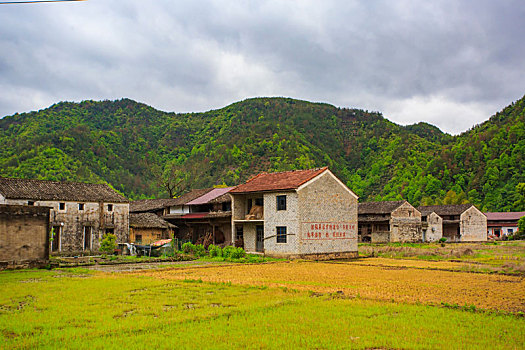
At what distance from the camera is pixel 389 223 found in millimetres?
54500

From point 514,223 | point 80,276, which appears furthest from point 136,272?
point 514,223

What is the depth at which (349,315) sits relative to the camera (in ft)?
35.2

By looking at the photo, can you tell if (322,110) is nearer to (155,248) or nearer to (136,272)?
(155,248)

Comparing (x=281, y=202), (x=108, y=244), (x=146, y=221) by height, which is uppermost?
(x=281, y=202)

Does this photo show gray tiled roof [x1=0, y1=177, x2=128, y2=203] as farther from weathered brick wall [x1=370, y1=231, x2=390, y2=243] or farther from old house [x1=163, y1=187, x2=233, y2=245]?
weathered brick wall [x1=370, y1=231, x2=390, y2=243]

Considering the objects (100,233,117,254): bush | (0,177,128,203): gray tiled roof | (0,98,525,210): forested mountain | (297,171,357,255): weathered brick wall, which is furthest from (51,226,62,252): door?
(0,98,525,210): forested mountain

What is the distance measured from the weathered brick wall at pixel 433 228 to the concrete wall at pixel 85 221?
40126mm

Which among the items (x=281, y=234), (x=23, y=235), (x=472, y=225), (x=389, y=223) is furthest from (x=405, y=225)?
(x=23, y=235)

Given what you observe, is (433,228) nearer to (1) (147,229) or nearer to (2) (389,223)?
(2) (389,223)

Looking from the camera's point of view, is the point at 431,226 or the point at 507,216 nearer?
the point at 431,226

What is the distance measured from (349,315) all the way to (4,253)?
17.6 m

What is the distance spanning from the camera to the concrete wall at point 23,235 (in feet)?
70.2

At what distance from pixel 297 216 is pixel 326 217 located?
286 centimetres

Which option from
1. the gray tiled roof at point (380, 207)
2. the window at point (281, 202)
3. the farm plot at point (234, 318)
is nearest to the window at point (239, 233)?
the window at point (281, 202)
